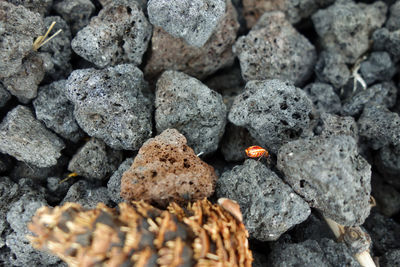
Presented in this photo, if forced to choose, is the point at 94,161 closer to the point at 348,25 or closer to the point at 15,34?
the point at 15,34

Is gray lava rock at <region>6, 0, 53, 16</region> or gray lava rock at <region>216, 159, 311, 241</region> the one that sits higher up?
gray lava rock at <region>6, 0, 53, 16</region>

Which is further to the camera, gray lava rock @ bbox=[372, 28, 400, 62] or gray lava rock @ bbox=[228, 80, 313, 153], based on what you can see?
gray lava rock @ bbox=[372, 28, 400, 62]

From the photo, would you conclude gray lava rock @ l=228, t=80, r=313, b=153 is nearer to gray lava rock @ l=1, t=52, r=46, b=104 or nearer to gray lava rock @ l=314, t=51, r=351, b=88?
gray lava rock @ l=314, t=51, r=351, b=88

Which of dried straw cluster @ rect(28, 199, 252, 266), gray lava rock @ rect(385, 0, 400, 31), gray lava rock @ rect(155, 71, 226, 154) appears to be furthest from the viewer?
gray lava rock @ rect(385, 0, 400, 31)

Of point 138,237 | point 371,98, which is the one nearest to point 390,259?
point 371,98

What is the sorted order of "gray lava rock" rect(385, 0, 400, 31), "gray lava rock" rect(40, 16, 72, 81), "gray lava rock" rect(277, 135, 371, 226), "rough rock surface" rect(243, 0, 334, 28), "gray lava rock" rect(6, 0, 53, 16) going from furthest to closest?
"rough rock surface" rect(243, 0, 334, 28) < "gray lava rock" rect(385, 0, 400, 31) < "gray lava rock" rect(40, 16, 72, 81) < "gray lava rock" rect(6, 0, 53, 16) < "gray lava rock" rect(277, 135, 371, 226)

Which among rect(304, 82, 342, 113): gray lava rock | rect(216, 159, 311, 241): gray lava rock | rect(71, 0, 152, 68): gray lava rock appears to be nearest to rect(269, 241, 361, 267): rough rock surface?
rect(216, 159, 311, 241): gray lava rock

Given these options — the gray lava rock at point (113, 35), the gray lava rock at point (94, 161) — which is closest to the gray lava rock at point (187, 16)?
the gray lava rock at point (113, 35)
